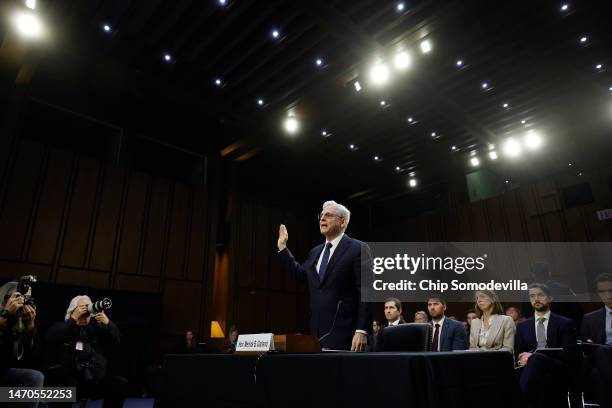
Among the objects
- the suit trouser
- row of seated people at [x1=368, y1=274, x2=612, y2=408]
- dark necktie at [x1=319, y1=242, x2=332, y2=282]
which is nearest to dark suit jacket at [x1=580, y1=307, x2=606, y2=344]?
row of seated people at [x1=368, y1=274, x2=612, y2=408]

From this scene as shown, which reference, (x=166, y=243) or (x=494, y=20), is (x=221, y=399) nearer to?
(x=494, y=20)

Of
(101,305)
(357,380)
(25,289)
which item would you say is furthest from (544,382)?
(25,289)

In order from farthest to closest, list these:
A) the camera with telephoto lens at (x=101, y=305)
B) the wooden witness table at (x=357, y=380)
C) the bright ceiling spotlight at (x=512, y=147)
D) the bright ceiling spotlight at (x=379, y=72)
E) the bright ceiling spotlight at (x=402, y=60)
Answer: the bright ceiling spotlight at (x=512, y=147) → the bright ceiling spotlight at (x=379, y=72) → the bright ceiling spotlight at (x=402, y=60) → the camera with telephoto lens at (x=101, y=305) → the wooden witness table at (x=357, y=380)

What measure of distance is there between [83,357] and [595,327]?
4099mm

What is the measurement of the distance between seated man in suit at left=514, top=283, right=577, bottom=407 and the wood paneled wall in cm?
607

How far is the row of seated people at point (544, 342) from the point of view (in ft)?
7.40

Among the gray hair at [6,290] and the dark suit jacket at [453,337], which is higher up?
the gray hair at [6,290]

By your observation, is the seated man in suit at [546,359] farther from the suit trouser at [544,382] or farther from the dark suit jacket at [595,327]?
the dark suit jacket at [595,327]

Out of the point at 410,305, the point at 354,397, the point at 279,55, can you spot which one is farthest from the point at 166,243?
the point at 354,397

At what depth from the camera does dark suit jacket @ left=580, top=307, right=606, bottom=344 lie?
3.14 m

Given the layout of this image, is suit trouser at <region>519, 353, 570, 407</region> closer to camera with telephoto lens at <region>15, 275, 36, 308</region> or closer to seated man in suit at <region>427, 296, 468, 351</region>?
seated man in suit at <region>427, 296, 468, 351</region>

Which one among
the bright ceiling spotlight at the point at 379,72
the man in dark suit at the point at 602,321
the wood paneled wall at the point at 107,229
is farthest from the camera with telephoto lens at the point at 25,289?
the bright ceiling spotlight at the point at 379,72

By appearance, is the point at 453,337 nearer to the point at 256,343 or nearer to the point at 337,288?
the point at 337,288

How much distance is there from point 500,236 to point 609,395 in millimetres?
7242
